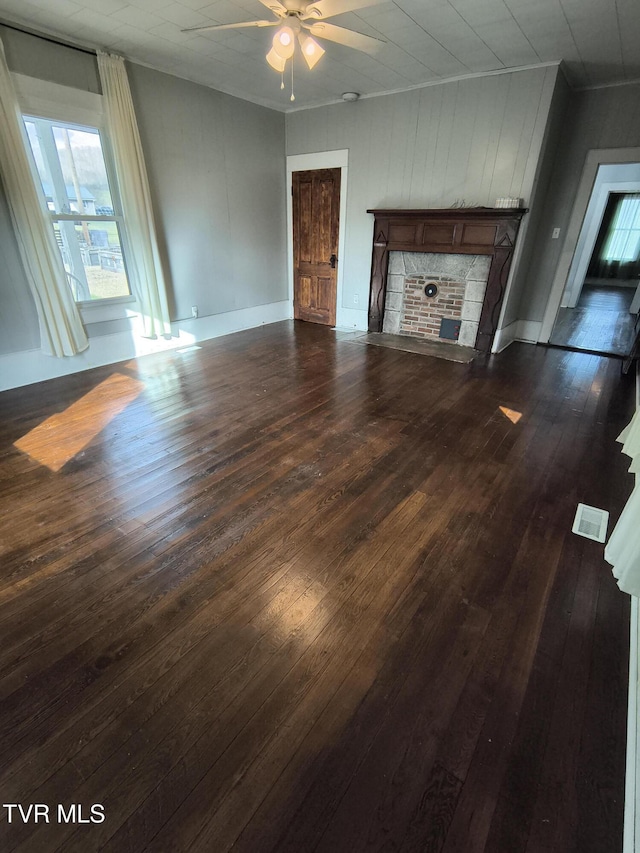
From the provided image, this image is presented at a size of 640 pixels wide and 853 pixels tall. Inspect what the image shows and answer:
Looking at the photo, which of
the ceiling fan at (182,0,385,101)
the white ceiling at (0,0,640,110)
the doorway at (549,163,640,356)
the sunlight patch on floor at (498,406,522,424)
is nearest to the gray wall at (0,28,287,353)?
the white ceiling at (0,0,640,110)

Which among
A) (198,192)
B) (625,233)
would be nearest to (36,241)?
→ (198,192)

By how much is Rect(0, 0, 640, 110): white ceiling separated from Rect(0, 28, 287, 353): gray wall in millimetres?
221

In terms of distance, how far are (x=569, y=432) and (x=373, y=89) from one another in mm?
4736

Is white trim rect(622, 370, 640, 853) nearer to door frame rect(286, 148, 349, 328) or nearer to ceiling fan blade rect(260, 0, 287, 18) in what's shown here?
ceiling fan blade rect(260, 0, 287, 18)

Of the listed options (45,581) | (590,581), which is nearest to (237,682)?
(45,581)

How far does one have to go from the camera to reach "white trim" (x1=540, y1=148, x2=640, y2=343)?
15.2ft

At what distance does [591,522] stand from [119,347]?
485 cm

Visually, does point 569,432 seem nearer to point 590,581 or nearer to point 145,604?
point 590,581

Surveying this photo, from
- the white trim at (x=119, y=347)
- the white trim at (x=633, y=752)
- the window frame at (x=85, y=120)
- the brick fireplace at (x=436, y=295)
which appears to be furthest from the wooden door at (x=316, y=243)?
the white trim at (x=633, y=752)

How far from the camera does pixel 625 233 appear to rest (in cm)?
1149

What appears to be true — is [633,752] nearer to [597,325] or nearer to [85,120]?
[85,120]

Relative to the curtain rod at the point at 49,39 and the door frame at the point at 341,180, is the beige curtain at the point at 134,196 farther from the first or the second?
the door frame at the point at 341,180

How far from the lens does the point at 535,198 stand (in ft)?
15.5

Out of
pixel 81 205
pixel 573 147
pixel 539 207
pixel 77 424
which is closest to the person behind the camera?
pixel 77 424
